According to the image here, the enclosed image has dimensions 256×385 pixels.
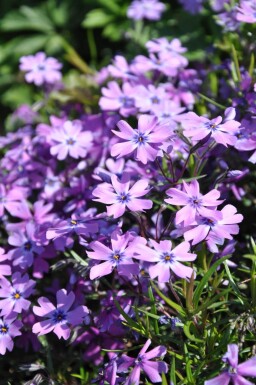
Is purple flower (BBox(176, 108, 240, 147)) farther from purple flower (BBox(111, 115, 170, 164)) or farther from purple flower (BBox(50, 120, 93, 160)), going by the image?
purple flower (BBox(50, 120, 93, 160))

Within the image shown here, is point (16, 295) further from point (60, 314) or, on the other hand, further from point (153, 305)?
point (153, 305)

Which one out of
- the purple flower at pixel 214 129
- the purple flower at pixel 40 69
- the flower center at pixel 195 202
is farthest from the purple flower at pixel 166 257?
the purple flower at pixel 40 69

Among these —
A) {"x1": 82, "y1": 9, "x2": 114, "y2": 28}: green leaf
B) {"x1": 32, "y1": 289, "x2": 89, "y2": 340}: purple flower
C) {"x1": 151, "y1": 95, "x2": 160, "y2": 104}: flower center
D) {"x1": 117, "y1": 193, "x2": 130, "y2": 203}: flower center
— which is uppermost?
{"x1": 117, "y1": 193, "x2": 130, "y2": 203}: flower center

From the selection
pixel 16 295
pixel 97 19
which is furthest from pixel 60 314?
pixel 97 19

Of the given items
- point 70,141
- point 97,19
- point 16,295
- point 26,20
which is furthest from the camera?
point 26,20

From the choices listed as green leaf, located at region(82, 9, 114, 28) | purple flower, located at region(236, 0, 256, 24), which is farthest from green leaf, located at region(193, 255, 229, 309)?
green leaf, located at region(82, 9, 114, 28)

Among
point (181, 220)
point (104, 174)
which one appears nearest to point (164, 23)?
point (104, 174)

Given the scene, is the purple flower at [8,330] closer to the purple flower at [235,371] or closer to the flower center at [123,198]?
the flower center at [123,198]

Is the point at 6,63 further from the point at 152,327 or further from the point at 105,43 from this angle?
the point at 152,327
